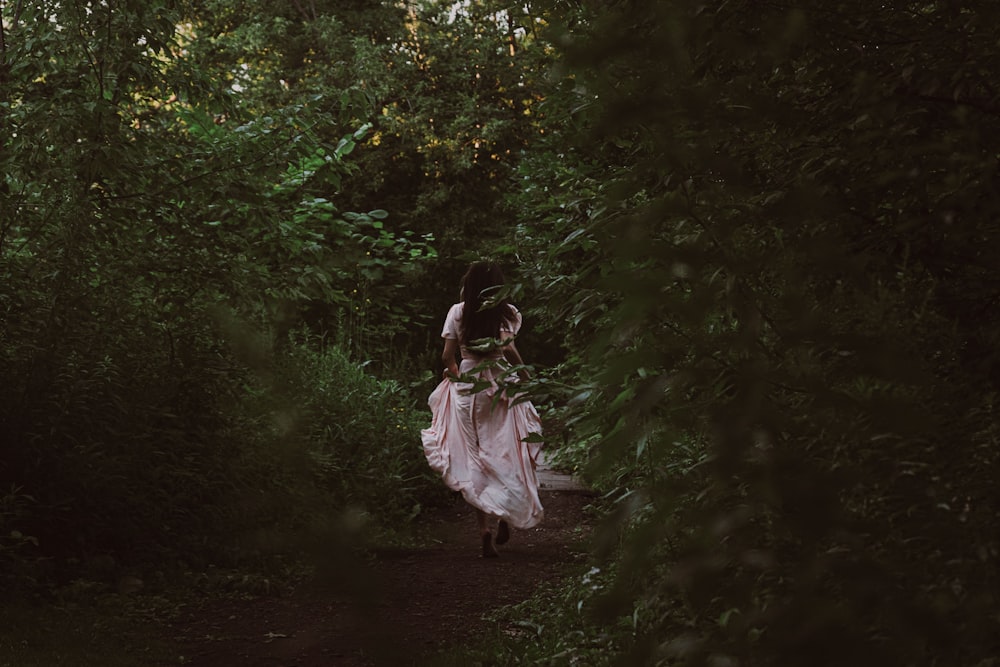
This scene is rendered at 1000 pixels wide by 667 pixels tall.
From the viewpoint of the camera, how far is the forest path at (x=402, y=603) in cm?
67

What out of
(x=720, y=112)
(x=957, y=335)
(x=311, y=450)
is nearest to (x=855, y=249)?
(x=957, y=335)

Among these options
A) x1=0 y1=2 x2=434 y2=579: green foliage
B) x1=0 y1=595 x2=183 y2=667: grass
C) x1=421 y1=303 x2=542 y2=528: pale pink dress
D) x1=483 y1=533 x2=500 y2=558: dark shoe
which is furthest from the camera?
x1=421 y1=303 x2=542 y2=528: pale pink dress

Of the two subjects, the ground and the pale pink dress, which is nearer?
the ground

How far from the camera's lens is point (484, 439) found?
8.34 meters

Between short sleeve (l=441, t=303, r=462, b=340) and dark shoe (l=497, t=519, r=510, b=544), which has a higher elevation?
short sleeve (l=441, t=303, r=462, b=340)

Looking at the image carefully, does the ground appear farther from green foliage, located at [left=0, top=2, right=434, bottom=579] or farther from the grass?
green foliage, located at [left=0, top=2, right=434, bottom=579]

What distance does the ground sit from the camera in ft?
2.19

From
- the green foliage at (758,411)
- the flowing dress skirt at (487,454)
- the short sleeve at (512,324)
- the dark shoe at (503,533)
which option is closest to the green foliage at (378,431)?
the flowing dress skirt at (487,454)

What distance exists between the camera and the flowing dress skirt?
26.6 ft

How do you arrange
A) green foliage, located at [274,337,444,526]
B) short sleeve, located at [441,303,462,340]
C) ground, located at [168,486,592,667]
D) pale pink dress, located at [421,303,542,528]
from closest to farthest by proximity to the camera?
1. ground, located at [168,486,592,667]
2. pale pink dress, located at [421,303,542,528]
3. short sleeve, located at [441,303,462,340]
4. green foliage, located at [274,337,444,526]

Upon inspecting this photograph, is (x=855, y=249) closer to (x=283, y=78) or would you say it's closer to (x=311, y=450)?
(x=311, y=450)

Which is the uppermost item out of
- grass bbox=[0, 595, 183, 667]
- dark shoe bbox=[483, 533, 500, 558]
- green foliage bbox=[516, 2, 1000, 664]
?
green foliage bbox=[516, 2, 1000, 664]

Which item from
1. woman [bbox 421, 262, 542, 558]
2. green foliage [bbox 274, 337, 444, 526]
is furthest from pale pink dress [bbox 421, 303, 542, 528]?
green foliage [bbox 274, 337, 444, 526]

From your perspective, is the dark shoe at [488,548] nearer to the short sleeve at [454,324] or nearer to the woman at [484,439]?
the woman at [484,439]
